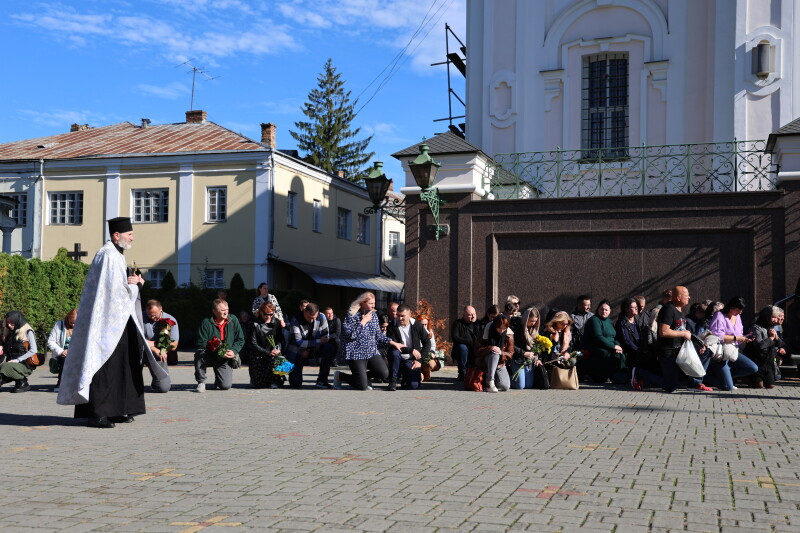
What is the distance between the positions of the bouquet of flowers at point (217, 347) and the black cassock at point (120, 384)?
472 centimetres

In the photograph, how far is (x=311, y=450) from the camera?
8031mm

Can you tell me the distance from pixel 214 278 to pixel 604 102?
18841mm

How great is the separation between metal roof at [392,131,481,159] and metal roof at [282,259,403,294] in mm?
Answer: 16515

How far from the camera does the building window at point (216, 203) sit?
37.1m

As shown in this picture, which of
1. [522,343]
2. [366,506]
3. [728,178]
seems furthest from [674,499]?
[728,178]

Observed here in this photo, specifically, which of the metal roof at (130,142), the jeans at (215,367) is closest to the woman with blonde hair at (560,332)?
the jeans at (215,367)

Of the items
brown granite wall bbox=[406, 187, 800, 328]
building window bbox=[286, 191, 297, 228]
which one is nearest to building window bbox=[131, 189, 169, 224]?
building window bbox=[286, 191, 297, 228]

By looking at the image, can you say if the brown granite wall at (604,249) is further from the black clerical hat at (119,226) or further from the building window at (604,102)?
the black clerical hat at (119,226)

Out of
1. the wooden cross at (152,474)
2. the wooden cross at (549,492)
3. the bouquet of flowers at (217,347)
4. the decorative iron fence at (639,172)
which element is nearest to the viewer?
the wooden cross at (549,492)

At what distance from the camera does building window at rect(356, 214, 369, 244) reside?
150ft

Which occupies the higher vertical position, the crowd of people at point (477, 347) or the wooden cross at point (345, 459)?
the crowd of people at point (477, 347)

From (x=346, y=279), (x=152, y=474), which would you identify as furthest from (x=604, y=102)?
(x=346, y=279)

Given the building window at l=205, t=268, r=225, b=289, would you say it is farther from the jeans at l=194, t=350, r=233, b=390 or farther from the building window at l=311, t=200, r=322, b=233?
the jeans at l=194, t=350, r=233, b=390

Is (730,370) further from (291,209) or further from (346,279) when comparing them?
(346,279)
